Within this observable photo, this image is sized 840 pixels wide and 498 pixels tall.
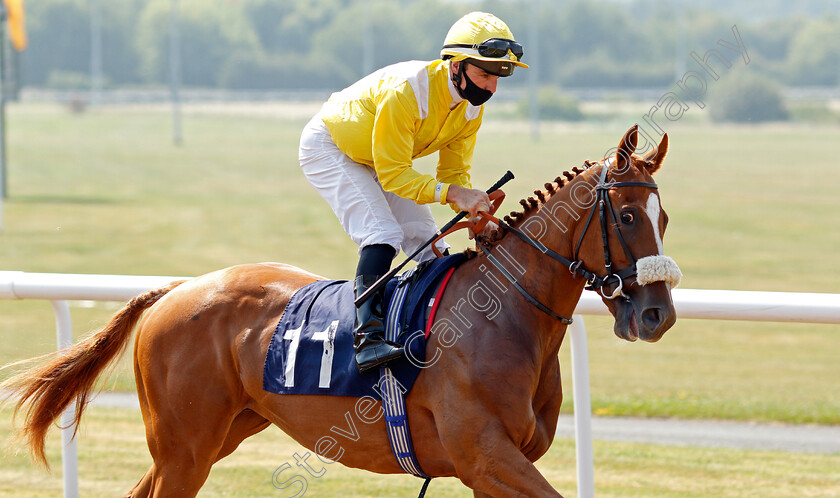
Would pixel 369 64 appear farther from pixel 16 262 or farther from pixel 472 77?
pixel 472 77

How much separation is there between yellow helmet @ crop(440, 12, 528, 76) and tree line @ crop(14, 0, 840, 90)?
192ft

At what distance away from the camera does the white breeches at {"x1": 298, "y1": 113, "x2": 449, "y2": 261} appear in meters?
3.55

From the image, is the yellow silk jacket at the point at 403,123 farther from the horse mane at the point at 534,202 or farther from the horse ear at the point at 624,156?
the horse ear at the point at 624,156

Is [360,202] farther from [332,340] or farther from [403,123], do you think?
[332,340]

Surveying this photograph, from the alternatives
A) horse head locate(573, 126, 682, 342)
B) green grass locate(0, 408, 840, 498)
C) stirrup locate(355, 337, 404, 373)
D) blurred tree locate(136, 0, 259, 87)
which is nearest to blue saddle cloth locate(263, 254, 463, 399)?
stirrup locate(355, 337, 404, 373)

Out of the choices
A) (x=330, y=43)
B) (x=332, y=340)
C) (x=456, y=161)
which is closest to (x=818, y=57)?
(x=330, y=43)

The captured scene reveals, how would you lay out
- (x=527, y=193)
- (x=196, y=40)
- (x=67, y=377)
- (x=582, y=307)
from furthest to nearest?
(x=196, y=40)
(x=527, y=193)
(x=582, y=307)
(x=67, y=377)

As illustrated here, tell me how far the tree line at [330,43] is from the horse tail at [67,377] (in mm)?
58053

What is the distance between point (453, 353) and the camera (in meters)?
3.25

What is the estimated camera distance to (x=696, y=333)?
11.1 m

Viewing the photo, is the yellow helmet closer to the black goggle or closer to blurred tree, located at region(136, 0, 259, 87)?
the black goggle

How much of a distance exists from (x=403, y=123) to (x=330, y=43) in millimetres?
65749

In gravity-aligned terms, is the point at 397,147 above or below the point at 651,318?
above

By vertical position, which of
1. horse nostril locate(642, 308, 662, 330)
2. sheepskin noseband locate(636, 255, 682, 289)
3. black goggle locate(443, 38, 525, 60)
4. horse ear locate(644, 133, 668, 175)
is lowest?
horse nostril locate(642, 308, 662, 330)
